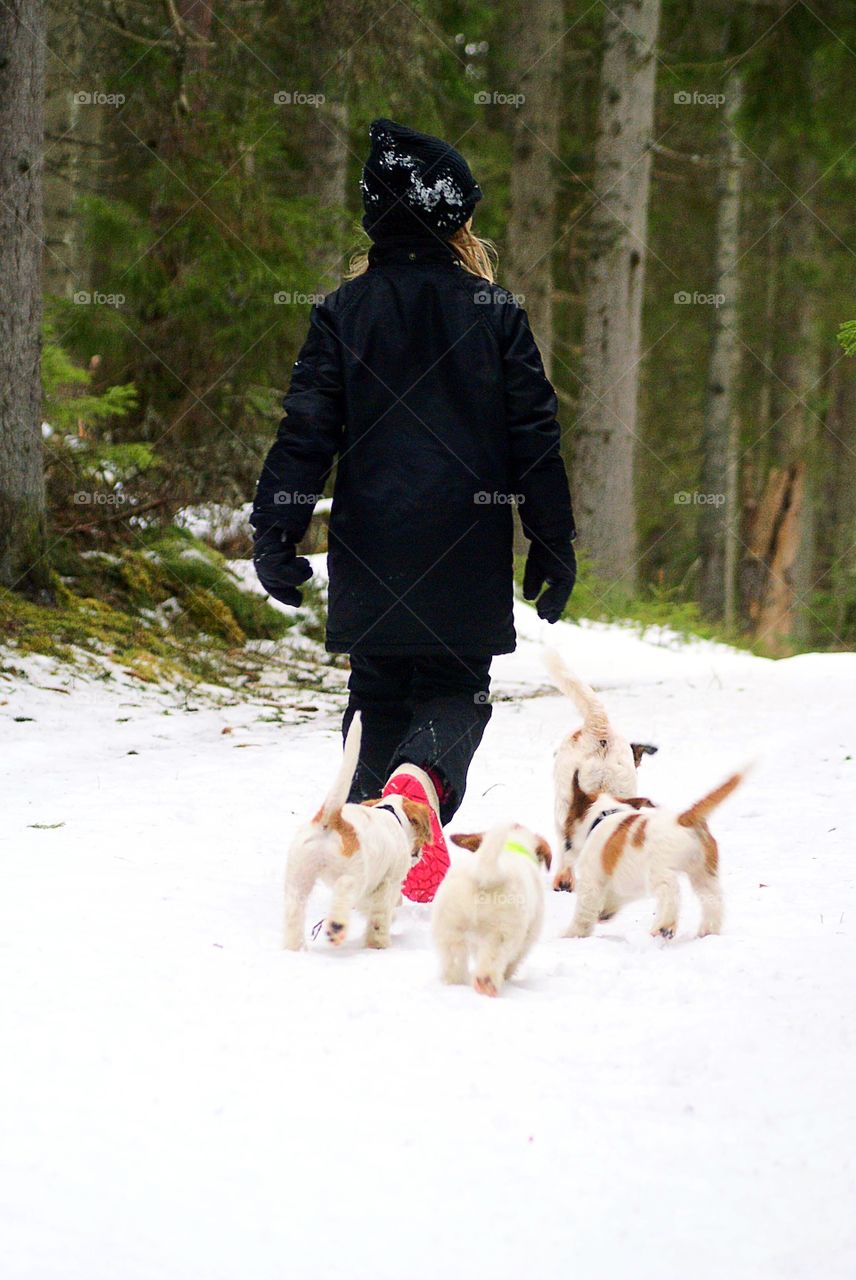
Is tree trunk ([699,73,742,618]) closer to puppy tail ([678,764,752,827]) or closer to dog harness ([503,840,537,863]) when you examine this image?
puppy tail ([678,764,752,827])

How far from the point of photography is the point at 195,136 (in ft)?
33.8

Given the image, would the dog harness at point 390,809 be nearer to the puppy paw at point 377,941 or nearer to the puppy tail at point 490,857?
the puppy paw at point 377,941

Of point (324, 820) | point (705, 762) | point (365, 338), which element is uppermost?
point (365, 338)

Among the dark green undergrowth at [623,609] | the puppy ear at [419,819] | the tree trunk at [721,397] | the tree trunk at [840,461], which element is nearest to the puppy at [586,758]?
the puppy ear at [419,819]

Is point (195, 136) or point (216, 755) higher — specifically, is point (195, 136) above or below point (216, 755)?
above

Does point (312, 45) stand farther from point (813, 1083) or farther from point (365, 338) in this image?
point (813, 1083)

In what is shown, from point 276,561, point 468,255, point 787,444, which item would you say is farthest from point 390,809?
point 787,444

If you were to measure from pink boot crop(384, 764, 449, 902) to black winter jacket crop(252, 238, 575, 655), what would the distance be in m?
0.42

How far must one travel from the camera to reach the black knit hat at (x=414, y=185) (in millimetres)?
4145

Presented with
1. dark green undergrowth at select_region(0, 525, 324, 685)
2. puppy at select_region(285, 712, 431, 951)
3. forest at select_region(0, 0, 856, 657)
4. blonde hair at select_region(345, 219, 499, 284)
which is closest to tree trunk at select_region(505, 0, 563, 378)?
forest at select_region(0, 0, 856, 657)

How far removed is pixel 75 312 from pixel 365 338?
6.83 metres

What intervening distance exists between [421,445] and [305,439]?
38 cm

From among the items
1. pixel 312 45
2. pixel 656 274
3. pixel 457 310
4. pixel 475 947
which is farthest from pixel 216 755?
Answer: pixel 656 274

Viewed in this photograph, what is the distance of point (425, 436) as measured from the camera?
4.18 metres
